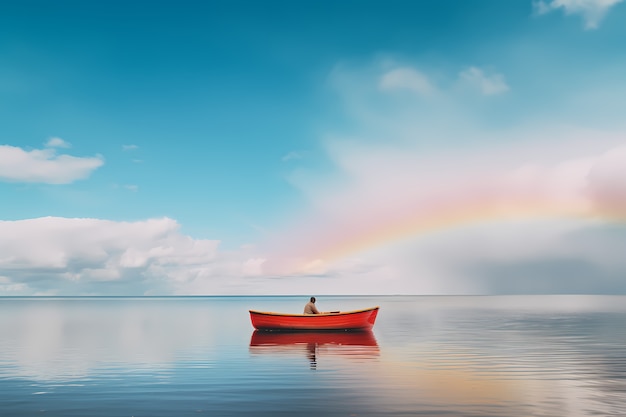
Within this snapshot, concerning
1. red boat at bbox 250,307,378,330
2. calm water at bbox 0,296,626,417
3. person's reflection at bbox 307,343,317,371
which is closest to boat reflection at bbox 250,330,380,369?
person's reflection at bbox 307,343,317,371

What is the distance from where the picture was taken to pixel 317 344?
42.0 m

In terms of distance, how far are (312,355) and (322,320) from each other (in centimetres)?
1354

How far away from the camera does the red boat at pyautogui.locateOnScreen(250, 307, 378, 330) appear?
158 ft

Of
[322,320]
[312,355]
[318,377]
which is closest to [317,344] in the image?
[322,320]

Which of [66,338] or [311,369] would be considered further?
[66,338]

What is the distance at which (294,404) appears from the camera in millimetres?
19703

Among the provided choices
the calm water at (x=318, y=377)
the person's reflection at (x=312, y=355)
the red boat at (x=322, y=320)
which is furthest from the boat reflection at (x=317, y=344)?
the red boat at (x=322, y=320)

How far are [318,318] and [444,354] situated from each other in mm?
14905

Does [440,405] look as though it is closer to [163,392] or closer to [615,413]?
[615,413]

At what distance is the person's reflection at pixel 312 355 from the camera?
30.1 m

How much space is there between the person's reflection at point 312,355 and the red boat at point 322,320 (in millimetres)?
6233

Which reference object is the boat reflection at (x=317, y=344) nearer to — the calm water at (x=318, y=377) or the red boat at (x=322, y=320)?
the calm water at (x=318, y=377)

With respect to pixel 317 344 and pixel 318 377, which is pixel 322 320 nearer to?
pixel 317 344

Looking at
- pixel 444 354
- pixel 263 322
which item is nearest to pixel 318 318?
pixel 263 322
